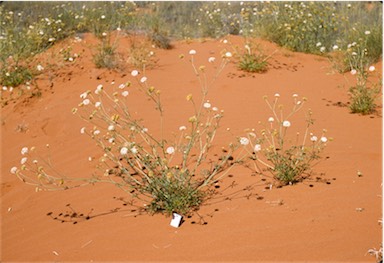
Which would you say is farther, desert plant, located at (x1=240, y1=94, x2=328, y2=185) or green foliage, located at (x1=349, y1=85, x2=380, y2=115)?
green foliage, located at (x1=349, y1=85, x2=380, y2=115)

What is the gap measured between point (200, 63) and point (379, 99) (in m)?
2.75

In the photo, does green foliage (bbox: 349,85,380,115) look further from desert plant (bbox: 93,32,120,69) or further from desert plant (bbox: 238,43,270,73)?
desert plant (bbox: 93,32,120,69)

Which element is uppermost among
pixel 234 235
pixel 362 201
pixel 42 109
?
pixel 362 201

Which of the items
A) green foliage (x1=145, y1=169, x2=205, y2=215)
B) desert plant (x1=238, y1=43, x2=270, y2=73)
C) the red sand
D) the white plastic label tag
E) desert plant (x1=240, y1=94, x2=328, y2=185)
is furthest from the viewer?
desert plant (x1=238, y1=43, x2=270, y2=73)

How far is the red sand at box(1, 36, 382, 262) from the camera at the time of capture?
103 inches

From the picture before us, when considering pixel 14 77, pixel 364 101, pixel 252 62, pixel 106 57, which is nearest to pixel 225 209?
pixel 364 101

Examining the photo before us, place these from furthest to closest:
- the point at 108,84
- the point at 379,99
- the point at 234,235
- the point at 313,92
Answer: the point at 108,84, the point at 313,92, the point at 379,99, the point at 234,235

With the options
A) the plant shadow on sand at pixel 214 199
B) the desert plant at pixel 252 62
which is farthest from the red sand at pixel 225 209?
the desert plant at pixel 252 62

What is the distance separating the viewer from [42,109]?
5.85 metres

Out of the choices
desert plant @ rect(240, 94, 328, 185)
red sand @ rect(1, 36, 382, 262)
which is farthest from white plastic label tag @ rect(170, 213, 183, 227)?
desert plant @ rect(240, 94, 328, 185)

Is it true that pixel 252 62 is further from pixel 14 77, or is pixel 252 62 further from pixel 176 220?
pixel 176 220

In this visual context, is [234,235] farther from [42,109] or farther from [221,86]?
[42,109]

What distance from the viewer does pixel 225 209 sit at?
9.95 ft

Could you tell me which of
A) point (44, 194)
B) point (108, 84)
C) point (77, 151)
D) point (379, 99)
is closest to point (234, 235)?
point (44, 194)
